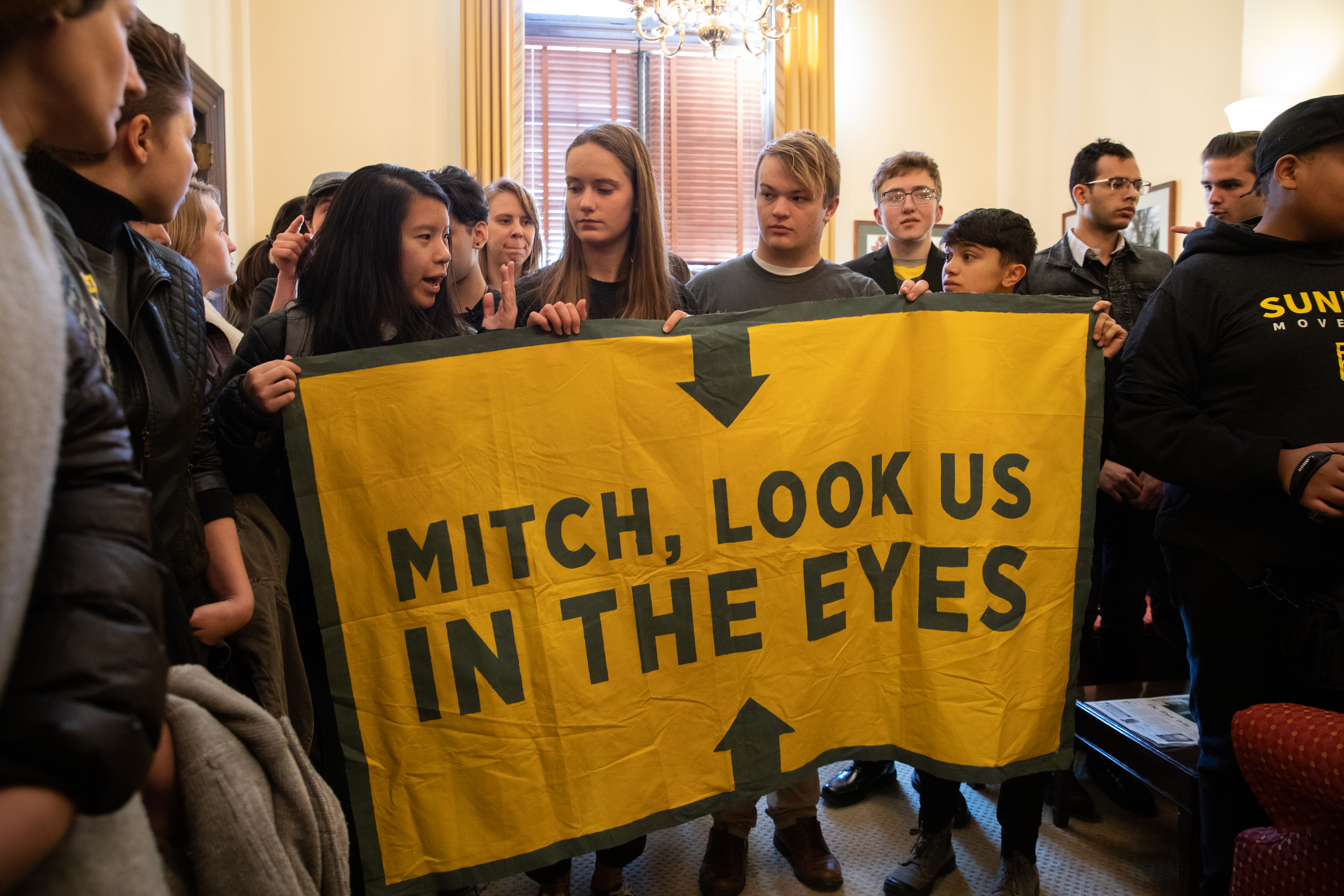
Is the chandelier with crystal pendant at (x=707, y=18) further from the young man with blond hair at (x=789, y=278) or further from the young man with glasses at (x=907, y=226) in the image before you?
the young man with blond hair at (x=789, y=278)

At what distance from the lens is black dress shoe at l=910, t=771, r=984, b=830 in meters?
1.96

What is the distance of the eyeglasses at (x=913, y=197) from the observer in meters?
2.94

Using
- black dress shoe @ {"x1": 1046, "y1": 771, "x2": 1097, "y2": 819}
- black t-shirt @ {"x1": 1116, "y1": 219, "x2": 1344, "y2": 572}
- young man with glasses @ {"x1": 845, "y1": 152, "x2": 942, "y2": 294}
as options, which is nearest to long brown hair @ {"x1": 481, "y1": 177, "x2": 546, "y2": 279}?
young man with glasses @ {"x1": 845, "y1": 152, "x2": 942, "y2": 294}

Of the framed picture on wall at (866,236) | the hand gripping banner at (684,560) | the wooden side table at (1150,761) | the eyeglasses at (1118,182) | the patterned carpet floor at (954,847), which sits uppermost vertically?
the framed picture on wall at (866,236)

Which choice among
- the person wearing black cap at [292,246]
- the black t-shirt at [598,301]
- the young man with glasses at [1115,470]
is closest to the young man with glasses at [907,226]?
the young man with glasses at [1115,470]

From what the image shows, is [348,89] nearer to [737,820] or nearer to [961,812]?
[737,820]

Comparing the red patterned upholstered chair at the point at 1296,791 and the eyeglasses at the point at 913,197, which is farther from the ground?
the eyeglasses at the point at 913,197

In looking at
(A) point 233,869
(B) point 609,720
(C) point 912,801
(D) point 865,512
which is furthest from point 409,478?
(C) point 912,801

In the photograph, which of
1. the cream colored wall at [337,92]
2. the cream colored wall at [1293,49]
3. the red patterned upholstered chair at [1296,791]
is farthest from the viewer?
the cream colored wall at [337,92]

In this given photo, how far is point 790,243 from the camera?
6.71 ft

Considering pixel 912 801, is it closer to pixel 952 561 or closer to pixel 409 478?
pixel 952 561

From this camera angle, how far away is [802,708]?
1573mm

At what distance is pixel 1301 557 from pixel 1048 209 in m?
4.56

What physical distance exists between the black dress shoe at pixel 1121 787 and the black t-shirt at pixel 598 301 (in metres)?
1.64
